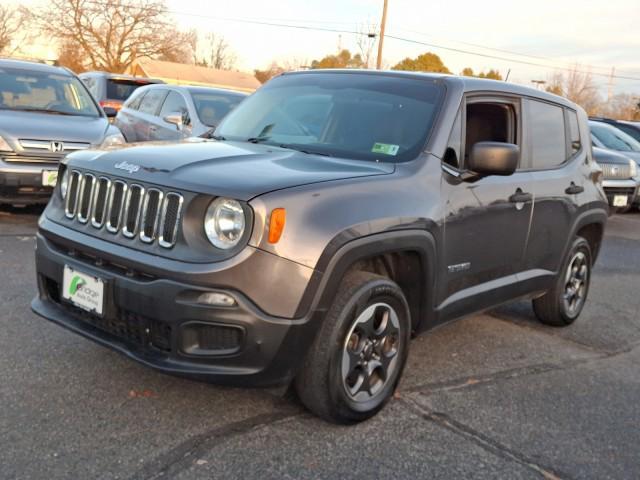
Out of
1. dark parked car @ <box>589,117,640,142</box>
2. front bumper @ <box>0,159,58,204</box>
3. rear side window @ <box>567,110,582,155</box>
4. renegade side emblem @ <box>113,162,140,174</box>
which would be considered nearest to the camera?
renegade side emblem @ <box>113,162,140,174</box>

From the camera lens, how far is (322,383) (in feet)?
10.5

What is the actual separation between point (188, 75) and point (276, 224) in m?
59.0

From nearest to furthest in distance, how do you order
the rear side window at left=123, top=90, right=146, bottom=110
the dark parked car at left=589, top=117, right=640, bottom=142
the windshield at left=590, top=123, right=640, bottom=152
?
the rear side window at left=123, top=90, right=146, bottom=110 < the windshield at left=590, top=123, right=640, bottom=152 < the dark parked car at left=589, top=117, right=640, bottom=142

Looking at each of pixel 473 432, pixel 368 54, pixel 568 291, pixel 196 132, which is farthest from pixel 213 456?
pixel 368 54

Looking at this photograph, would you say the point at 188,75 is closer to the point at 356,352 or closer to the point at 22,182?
the point at 22,182

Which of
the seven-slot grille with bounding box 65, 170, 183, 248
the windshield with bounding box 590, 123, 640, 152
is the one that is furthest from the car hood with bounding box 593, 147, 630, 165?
the seven-slot grille with bounding box 65, 170, 183, 248

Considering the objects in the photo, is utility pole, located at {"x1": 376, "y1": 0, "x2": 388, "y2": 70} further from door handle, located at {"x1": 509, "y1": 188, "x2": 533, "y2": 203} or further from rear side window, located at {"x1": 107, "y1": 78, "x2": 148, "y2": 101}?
door handle, located at {"x1": 509, "y1": 188, "x2": 533, "y2": 203}

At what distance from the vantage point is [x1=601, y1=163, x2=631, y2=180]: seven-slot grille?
11758mm

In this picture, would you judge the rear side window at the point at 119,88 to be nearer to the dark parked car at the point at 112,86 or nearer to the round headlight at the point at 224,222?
the dark parked car at the point at 112,86

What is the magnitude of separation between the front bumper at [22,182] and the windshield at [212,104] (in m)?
2.58

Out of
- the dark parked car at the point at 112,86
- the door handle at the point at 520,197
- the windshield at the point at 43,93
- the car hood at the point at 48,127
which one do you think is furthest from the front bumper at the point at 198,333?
the dark parked car at the point at 112,86

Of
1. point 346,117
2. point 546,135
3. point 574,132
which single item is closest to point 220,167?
point 346,117

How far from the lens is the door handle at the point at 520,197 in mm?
4305

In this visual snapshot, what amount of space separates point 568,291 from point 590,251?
476 mm
